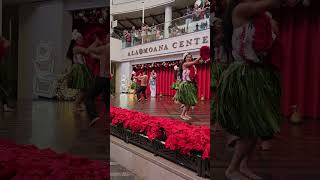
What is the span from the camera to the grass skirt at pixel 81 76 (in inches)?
49.9

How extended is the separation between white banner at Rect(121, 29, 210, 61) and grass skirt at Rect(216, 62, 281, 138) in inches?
10.3

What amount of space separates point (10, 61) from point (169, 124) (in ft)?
3.13

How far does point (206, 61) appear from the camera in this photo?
144 centimetres

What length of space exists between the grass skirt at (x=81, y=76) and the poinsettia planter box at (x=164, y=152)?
0.75 metres

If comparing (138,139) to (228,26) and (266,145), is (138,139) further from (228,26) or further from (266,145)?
(228,26)

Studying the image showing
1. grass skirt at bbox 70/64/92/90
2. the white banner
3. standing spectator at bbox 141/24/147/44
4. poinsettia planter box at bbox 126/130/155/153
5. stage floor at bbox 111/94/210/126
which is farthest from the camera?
poinsettia planter box at bbox 126/130/155/153

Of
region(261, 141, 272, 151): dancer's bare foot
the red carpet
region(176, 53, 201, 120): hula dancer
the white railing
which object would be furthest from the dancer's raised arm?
the red carpet

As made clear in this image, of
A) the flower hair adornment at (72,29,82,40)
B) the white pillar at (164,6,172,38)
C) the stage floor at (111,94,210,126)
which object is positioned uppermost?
the white pillar at (164,6,172,38)

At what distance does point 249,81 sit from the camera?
1122mm

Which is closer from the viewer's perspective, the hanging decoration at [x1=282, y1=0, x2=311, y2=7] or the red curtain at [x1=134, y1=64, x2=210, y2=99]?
the hanging decoration at [x1=282, y1=0, x2=311, y2=7]

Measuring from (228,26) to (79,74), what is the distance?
55 centimetres

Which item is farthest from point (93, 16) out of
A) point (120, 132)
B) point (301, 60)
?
point (120, 132)

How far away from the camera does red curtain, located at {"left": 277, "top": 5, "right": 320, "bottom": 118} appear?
3.82 feet

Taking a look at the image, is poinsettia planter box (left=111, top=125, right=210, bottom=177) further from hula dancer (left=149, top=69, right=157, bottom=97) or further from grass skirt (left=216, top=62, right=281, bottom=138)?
grass skirt (left=216, top=62, right=281, bottom=138)
